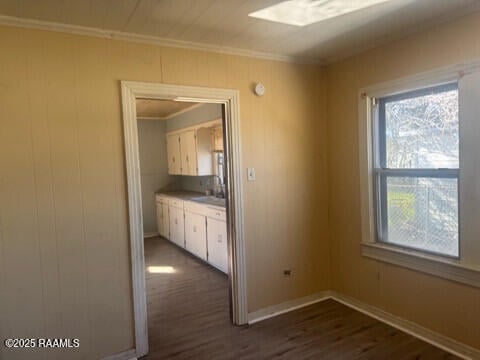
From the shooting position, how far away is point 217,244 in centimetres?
434

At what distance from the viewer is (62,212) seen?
2279mm

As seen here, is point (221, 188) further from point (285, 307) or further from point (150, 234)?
point (285, 307)

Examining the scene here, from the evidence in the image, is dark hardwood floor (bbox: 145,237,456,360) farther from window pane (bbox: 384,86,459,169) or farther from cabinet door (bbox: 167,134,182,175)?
cabinet door (bbox: 167,134,182,175)

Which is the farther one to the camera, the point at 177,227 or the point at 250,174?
the point at 177,227

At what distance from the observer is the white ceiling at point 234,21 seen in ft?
6.59

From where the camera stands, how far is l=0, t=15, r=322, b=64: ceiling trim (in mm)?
2123

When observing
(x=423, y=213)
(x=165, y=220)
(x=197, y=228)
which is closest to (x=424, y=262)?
(x=423, y=213)

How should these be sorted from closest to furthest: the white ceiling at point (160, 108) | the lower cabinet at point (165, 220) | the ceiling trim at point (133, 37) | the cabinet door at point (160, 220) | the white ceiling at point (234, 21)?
the white ceiling at point (234, 21) < the ceiling trim at point (133, 37) < the white ceiling at point (160, 108) < the lower cabinet at point (165, 220) < the cabinet door at point (160, 220)

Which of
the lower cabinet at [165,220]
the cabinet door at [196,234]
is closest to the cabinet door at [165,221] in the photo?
the lower cabinet at [165,220]

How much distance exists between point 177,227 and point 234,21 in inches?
159

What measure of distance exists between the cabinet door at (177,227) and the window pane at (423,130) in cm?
355

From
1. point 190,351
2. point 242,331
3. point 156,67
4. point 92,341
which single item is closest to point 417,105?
point 156,67

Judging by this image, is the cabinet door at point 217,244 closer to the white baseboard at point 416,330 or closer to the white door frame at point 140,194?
the white door frame at point 140,194

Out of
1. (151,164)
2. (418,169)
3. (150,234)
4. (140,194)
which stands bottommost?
(150,234)
